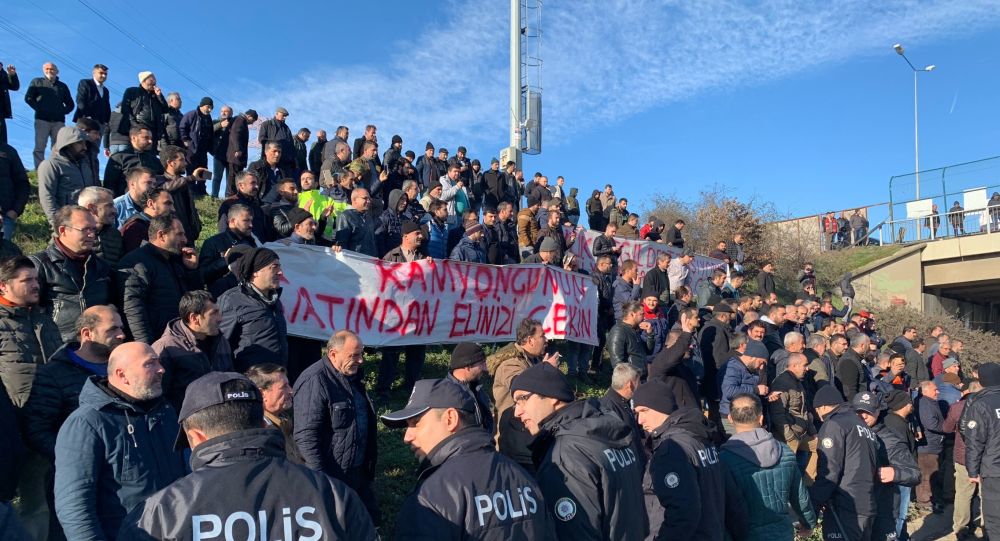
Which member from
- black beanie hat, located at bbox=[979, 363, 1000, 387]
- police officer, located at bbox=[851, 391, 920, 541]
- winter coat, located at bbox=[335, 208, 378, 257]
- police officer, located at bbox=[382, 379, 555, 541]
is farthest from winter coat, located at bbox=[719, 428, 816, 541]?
winter coat, located at bbox=[335, 208, 378, 257]

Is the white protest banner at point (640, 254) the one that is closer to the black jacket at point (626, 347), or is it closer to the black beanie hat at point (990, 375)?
the black jacket at point (626, 347)

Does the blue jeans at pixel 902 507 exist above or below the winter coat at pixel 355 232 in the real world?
below

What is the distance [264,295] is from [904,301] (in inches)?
1038

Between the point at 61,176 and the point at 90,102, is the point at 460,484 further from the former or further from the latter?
the point at 90,102

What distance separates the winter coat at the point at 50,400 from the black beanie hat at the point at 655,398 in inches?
126

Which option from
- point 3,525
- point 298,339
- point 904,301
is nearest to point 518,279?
point 298,339

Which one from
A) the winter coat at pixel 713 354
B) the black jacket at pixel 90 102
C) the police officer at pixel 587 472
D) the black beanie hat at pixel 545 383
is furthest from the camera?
the black jacket at pixel 90 102

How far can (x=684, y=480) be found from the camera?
159 inches

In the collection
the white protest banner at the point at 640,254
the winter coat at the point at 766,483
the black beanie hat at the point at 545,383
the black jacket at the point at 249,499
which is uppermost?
the white protest banner at the point at 640,254

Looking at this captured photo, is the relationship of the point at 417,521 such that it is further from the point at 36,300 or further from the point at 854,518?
the point at 854,518

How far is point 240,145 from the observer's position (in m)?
13.1

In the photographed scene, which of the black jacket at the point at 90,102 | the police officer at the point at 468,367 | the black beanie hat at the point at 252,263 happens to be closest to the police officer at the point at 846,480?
the police officer at the point at 468,367

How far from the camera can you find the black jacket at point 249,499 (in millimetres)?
2014

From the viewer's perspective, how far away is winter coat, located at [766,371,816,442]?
841cm
